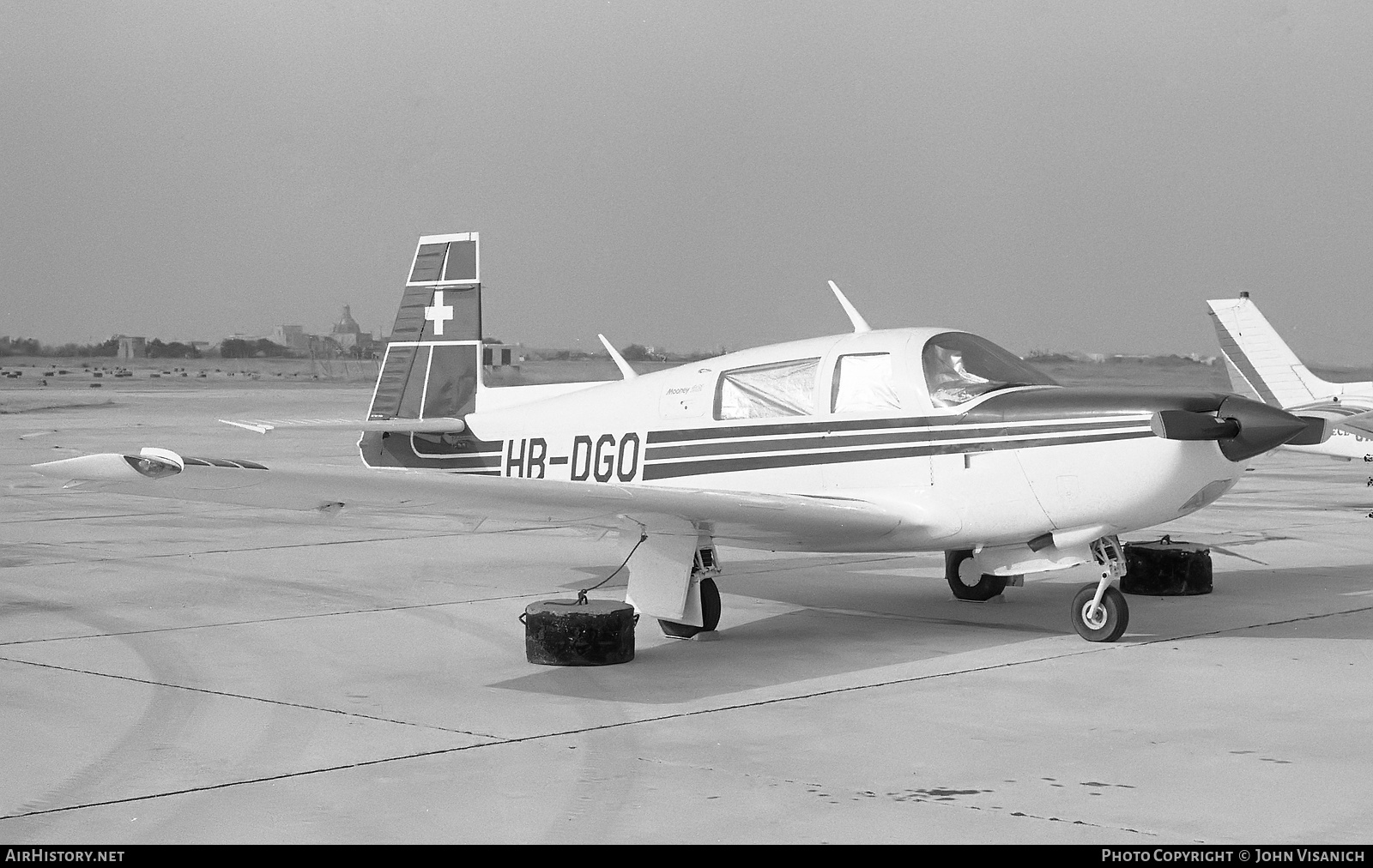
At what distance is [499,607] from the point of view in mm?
10148

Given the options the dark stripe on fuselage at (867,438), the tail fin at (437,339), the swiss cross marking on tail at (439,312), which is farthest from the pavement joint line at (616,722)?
the swiss cross marking on tail at (439,312)

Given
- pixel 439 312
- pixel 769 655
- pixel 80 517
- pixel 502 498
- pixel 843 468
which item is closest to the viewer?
pixel 502 498

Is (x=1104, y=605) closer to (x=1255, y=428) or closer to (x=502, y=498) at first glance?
(x=1255, y=428)

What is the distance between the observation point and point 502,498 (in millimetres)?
7734

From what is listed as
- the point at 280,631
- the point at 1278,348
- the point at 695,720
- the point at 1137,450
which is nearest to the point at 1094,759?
the point at 695,720

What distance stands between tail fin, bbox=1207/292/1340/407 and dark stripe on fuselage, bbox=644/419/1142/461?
46.4 ft

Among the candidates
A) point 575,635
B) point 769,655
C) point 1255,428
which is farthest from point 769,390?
point 1255,428

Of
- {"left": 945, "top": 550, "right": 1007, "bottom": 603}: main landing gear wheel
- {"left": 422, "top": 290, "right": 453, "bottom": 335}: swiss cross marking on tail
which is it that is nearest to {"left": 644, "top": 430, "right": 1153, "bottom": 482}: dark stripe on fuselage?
{"left": 945, "top": 550, "right": 1007, "bottom": 603}: main landing gear wheel

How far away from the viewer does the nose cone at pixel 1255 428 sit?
312 inches

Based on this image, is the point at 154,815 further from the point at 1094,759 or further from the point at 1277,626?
the point at 1277,626

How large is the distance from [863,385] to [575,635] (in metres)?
2.50

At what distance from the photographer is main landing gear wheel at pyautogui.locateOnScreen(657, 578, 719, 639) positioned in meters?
8.91

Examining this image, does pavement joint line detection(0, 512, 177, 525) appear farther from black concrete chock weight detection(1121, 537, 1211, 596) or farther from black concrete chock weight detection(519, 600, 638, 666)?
black concrete chock weight detection(1121, 537, 1211, 596)

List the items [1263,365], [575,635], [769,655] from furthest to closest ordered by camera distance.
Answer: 1. [1263,365]
2. [769,655]
3. [575,635]
